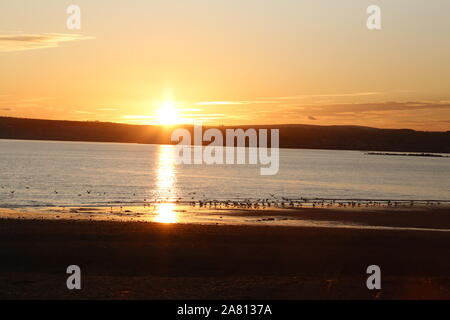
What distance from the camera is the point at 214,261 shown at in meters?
20.3

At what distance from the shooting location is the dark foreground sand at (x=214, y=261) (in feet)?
47.1

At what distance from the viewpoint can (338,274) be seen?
18.5 metres

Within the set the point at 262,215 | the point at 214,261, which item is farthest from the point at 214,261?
the point at 262,215

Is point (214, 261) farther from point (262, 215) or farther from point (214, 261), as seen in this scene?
point (262, 215)

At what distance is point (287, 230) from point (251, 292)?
600 inches

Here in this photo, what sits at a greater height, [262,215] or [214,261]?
[262,215]

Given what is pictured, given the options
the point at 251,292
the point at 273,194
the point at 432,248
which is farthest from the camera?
the point at 273,194

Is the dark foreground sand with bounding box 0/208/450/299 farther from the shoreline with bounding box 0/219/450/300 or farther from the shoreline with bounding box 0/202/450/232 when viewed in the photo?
the shoreline with bounding box 0/202/450/232

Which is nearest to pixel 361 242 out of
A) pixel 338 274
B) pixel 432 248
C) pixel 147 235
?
pixel 432 248

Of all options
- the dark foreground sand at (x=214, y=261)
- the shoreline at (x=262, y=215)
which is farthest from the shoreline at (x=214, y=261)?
the shoreline at (x=262, y=215)

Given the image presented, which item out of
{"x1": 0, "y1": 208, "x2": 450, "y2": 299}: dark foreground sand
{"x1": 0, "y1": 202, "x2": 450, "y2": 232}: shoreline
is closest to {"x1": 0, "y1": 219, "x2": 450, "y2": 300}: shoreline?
{"x1": 0, "y1": 208, "x2": 450, "y2": 299}: dark foreground sand

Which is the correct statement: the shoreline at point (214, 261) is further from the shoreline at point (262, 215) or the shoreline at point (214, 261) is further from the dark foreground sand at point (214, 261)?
the shoreline at point (262, 215)

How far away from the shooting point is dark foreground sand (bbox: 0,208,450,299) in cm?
1434
